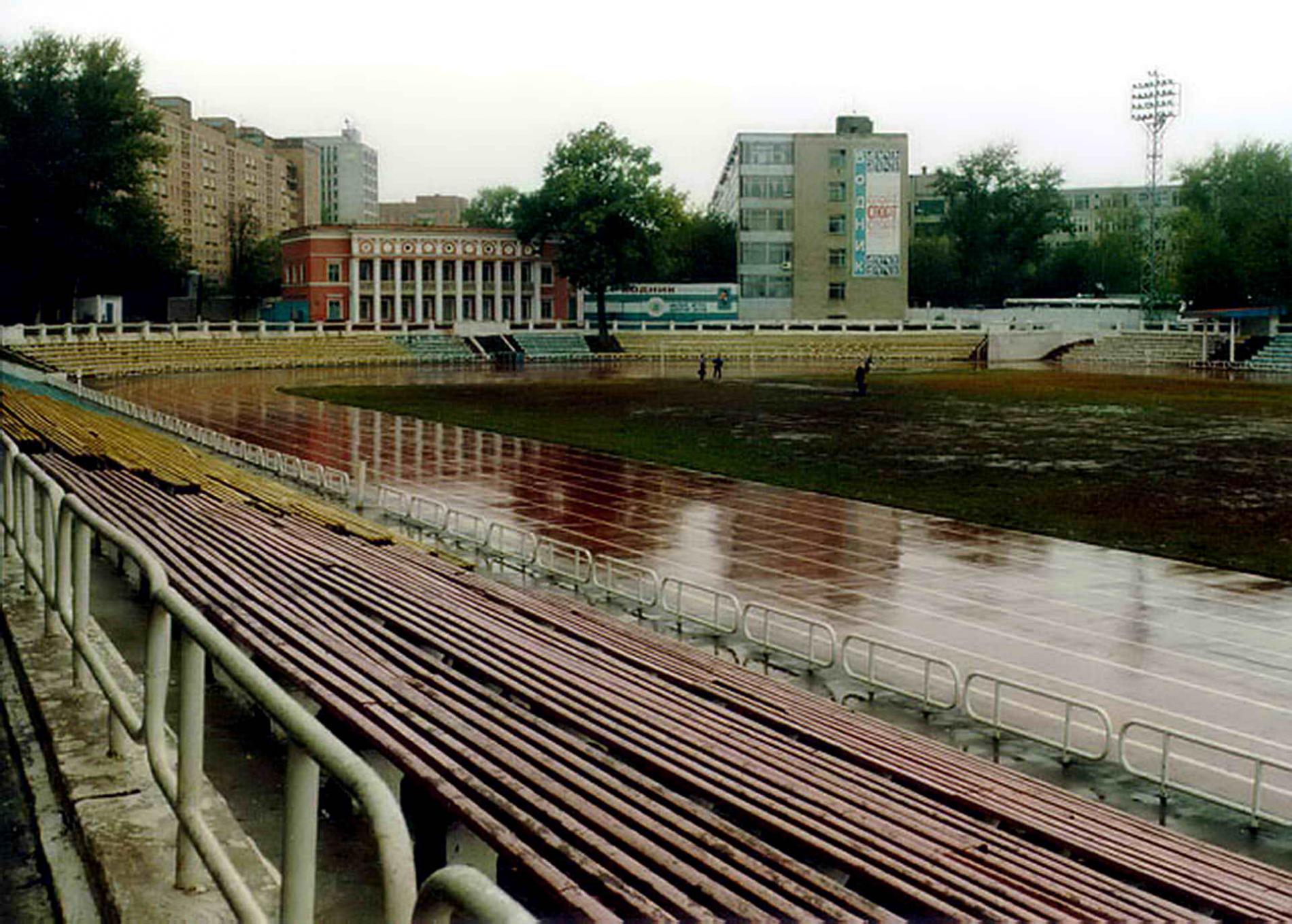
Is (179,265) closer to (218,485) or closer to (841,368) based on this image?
(841,368)

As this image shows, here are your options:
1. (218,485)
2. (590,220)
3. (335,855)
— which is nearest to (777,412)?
(218,485)

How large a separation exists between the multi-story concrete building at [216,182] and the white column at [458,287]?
4098 centimetres

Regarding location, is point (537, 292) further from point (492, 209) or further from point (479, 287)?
point (492, 209)

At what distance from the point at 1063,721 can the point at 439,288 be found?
84.5 metres

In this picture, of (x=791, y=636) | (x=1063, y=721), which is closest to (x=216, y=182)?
(x=791, y=636)

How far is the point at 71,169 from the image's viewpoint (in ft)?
231

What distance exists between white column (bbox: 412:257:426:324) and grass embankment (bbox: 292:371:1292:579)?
114ft

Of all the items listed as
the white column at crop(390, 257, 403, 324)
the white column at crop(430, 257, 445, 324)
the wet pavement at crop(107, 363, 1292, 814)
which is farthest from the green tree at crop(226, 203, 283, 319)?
the wet pavement at crop(107, 363, 1292, 814)

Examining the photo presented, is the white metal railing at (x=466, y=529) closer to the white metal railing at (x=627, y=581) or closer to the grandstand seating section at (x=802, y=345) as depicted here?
the white metal railing at (x=627, y=581)

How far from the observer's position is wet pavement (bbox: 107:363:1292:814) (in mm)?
11961

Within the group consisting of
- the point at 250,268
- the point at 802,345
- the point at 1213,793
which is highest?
the point at 250,268

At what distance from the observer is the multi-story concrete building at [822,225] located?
96.5m

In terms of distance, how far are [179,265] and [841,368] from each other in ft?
155

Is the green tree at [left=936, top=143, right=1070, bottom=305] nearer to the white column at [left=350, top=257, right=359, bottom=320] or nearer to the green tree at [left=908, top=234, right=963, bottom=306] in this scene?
the green tree at [left=908, top=234, right=963, bottom=306]
